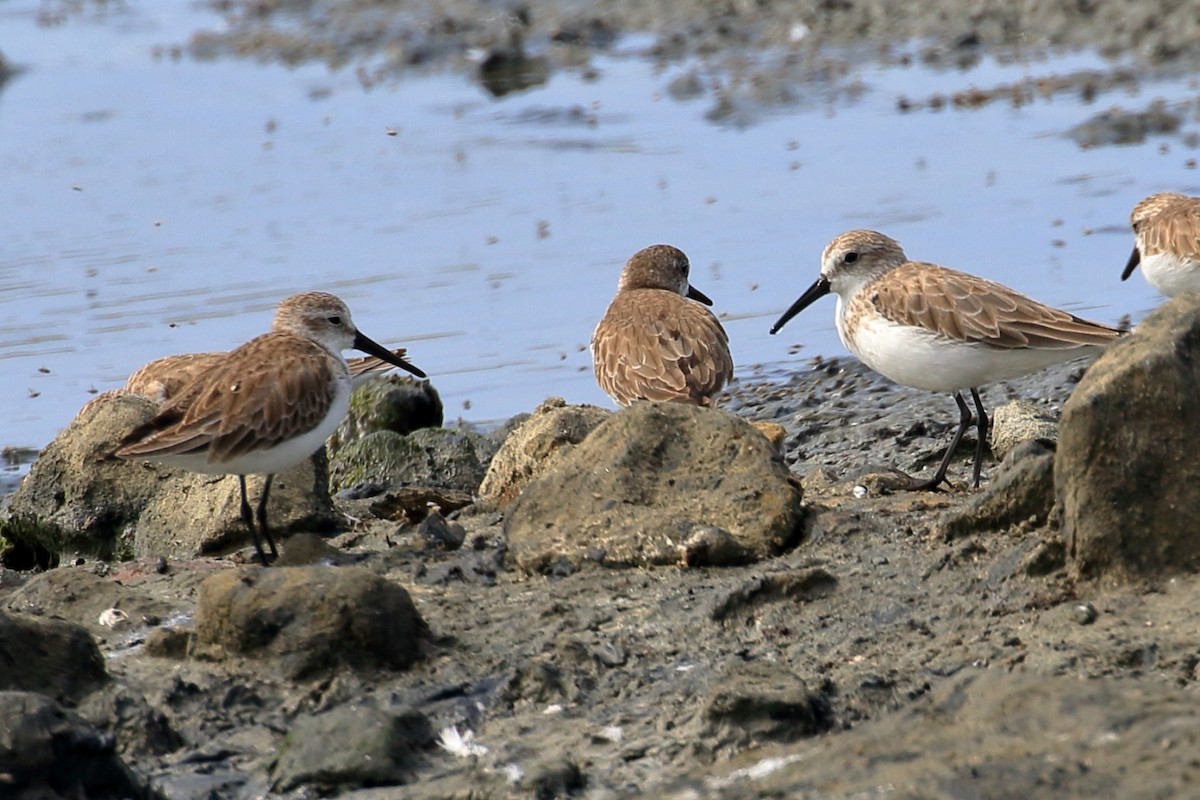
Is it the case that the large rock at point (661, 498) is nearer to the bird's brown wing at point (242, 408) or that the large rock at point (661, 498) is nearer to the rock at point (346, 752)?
the bird's brown wing at point (242, 408)

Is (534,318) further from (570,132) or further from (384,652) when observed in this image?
(384,652)

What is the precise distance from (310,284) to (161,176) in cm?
433

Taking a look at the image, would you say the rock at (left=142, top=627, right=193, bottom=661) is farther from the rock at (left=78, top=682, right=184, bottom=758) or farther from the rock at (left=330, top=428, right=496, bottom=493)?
the rock at (left=330, top=428, right=496, bottom=493)

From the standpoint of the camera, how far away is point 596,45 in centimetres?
2200

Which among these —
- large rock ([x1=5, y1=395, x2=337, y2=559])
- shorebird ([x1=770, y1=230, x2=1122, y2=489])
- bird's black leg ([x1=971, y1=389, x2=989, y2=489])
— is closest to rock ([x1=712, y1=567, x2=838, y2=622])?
shorebird ([x1=770, y1=230, x2=1122, y2=489])

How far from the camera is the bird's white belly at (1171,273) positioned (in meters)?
10.8

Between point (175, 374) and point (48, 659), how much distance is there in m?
3.98

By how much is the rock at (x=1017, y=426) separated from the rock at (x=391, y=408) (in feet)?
11.3

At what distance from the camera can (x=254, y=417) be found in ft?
24.8

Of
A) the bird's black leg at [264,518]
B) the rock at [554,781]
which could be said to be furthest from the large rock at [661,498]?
the rock at [554,781]

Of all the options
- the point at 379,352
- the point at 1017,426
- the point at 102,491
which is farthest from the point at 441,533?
the point at 1017,426

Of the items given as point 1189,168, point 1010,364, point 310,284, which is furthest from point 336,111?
point 1010,364

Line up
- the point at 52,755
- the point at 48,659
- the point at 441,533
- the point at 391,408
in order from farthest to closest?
the point at 391,408 < the point at 441,533 < the point at 48,659 < the point at 52,755

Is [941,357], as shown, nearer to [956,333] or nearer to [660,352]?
[956,333]
